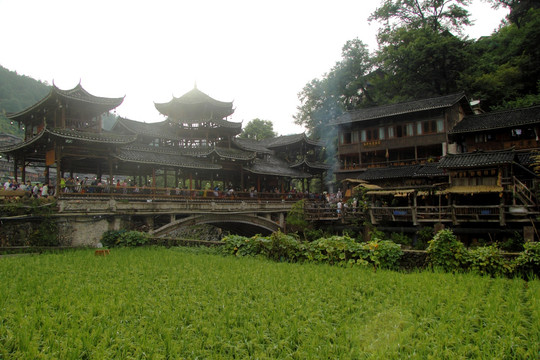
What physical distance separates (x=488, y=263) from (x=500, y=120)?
23.1m

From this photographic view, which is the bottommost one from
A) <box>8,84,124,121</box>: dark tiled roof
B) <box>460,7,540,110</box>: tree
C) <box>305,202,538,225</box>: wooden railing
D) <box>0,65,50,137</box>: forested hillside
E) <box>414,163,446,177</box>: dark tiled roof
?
<box>305,202,538,225</box>: wooden railing

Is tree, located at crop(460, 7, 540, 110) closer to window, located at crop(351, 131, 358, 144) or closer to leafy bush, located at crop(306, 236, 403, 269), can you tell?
window, located at crop(351, 131, 358, 144)

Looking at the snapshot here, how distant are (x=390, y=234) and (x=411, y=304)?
60.6 feet

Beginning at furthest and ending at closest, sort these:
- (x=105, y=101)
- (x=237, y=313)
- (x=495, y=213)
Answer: (x=105, y=101) < (x=495, y=213) < (x=237, y=313)

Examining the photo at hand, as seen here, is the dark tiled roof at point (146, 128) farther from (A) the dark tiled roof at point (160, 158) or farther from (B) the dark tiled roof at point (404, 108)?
(B) the dark tiled roof at point (404, 108)

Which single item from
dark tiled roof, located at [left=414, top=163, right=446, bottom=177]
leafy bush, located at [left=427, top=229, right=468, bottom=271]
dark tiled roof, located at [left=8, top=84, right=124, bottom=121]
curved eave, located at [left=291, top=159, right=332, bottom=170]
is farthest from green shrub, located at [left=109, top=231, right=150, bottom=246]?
curved eave, located at [left=291, top=159, right=332, bottom=170]

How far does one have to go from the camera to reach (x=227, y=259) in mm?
13359

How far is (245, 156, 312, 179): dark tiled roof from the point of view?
33844mm

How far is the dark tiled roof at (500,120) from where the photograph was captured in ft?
88.4

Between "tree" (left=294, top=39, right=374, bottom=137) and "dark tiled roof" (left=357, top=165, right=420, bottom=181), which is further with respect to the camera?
"tree" (left=294, top=39, right=374, bottom=137)

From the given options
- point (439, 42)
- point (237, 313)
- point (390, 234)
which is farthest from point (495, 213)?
point (439, 42)

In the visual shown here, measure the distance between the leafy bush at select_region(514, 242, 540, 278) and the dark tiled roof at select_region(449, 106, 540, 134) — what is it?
21212 mm

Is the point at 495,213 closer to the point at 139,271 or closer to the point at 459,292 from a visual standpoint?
the point at 459,292

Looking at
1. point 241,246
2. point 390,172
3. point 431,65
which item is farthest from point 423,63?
point 241,246
